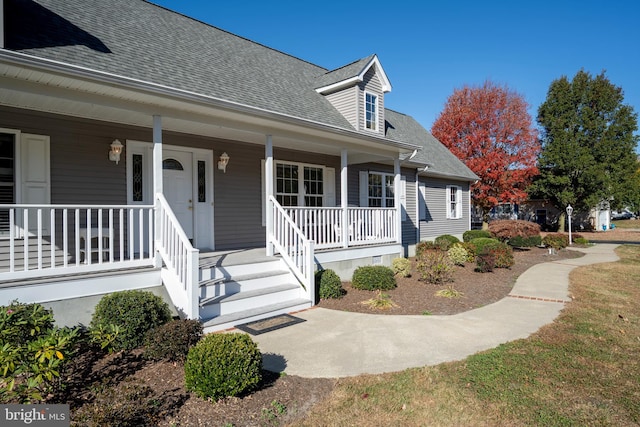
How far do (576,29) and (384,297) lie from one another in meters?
12.3

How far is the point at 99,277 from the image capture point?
5160mm

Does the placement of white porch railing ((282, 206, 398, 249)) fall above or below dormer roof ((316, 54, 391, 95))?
below

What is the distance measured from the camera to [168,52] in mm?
7867

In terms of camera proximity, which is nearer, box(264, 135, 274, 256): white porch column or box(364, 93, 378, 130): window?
box(264, 135, 274, 256): white porch column

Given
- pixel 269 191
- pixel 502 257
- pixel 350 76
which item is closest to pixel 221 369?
pixel 269 191

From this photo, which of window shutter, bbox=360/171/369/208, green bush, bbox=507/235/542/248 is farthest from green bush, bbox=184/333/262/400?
green bush, bbox=507/235/542/248

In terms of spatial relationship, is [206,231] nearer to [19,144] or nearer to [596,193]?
[19,144]

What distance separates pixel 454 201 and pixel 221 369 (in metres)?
16.8

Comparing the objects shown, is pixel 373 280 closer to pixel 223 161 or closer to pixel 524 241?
pixel 223 161

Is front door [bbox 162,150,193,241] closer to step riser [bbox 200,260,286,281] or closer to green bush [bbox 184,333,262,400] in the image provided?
step riser [bbox 200,260,286,281]

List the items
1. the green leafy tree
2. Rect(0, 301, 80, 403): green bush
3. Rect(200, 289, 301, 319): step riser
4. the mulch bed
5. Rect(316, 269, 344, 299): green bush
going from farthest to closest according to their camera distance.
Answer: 1. the green leafy tree
2. Rect(316, 269, 344, 299): green bush
3. Rect(200, 289, 301, 319): step riser
4. the mulch bed
5. Rect(0, 301, 80, 403): green bush

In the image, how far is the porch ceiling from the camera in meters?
4.82

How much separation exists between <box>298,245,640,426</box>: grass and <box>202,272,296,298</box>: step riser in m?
2.94

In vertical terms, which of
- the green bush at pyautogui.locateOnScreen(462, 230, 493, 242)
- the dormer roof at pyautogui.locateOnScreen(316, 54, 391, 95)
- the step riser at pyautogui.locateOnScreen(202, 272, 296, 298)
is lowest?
the step riser at pyautogui.locateOnScreen(202, 272, 296, 298)
